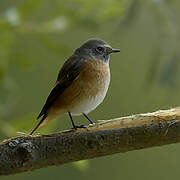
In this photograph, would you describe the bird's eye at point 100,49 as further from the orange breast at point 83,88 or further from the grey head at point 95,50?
the orange breast at point 83,88

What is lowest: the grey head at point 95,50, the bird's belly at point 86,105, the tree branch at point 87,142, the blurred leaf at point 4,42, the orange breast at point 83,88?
the tree branch at point 87,142

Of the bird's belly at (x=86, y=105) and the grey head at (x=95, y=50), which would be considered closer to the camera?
the bird's belly at (x=86, y=105)

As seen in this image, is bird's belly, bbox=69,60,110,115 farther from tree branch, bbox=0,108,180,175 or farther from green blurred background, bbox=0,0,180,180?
tree branch, bbox=0,108,180,175

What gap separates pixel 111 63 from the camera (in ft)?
9.61

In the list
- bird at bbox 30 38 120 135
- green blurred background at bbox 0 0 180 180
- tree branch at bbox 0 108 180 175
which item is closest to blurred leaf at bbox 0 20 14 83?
green blurred background at bbox 0 0 180 180

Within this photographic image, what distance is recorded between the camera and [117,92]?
295 centimetres

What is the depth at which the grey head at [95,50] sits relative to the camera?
5.56 feet

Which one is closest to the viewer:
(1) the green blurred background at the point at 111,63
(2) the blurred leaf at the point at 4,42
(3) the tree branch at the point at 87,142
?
(3) the tree branch at the point at 87,142

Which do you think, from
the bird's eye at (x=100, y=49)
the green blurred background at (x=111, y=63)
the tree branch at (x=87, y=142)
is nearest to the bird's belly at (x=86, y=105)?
the green blurred background at (x=111, y=63)

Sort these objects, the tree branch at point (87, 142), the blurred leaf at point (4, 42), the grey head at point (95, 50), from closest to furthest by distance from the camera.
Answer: the tree branch at point (87, 142), the blurred leaf at point (4, 42), the grey head at point (95, 50)

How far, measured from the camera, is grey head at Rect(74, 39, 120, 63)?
1693mm

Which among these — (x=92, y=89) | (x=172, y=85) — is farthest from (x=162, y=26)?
(x=92, y=89)

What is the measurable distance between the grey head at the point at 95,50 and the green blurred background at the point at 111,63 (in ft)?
0.17

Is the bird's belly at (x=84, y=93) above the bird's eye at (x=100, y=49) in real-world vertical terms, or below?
below
